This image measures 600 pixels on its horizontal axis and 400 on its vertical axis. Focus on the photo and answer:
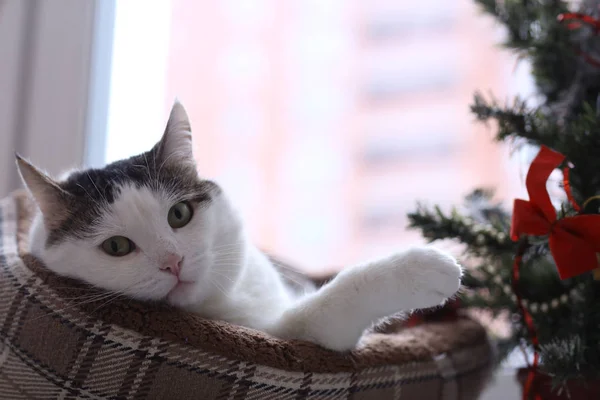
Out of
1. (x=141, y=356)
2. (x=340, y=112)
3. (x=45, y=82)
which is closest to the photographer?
(x=141, y=356)

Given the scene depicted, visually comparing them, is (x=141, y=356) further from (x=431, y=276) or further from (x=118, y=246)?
(x=431, y=276)

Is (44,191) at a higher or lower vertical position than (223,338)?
higher

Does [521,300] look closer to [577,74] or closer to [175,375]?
[577,74]

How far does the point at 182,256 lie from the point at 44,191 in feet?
0.77

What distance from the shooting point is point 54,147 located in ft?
4.38

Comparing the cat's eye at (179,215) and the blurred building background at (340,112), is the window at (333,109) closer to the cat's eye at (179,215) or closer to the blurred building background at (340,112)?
the blurred building background at (340,112)

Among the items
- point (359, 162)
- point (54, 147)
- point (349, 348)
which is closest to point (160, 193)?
point (349, 348)

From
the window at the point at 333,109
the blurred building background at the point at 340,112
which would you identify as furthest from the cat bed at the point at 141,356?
the blurred building background at the point at 340,112

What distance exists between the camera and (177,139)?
0.87 metres

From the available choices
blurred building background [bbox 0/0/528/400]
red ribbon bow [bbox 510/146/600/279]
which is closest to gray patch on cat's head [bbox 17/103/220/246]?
red ribbon bow [bbox 510/146/600/279]

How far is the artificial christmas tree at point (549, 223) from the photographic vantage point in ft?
2.26

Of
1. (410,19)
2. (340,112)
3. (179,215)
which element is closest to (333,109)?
(340,112)

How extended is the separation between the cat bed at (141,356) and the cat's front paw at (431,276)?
5.1 inches

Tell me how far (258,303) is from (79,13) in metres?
0.91
